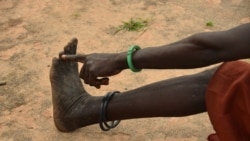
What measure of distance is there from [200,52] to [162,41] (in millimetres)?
1605

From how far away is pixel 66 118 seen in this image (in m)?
2.31

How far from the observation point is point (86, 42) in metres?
3.29

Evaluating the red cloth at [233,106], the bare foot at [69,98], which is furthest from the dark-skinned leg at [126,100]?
the red cloth at [233,106]

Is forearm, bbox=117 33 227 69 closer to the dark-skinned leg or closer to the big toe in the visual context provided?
the dark-skinned leg

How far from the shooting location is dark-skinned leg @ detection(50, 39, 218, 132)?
1976 millimetres

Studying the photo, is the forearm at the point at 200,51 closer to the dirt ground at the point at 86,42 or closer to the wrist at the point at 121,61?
the wrist at the point at 121,61

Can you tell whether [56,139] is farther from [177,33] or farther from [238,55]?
[177,33]

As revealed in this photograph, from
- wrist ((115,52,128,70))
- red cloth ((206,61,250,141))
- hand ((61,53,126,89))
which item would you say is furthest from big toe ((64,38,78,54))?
red cloth ((206,61,250,141))

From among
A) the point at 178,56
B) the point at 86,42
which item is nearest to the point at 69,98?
the point at 178,56

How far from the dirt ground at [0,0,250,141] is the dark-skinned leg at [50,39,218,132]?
18cm

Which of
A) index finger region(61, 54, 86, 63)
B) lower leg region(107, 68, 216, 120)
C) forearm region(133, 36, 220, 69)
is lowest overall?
lower leg region(107, 68, 216, 120)

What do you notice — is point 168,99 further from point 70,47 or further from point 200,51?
point 70,47

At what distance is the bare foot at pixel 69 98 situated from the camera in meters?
2.24

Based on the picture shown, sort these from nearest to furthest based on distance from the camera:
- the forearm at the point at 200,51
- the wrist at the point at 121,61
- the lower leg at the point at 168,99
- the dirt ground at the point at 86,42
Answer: the forearm at the point at 200,51
the wrist at the point at 121,61
the lower leg at the point at 168,99
the dirt ground at the point at 86,42
